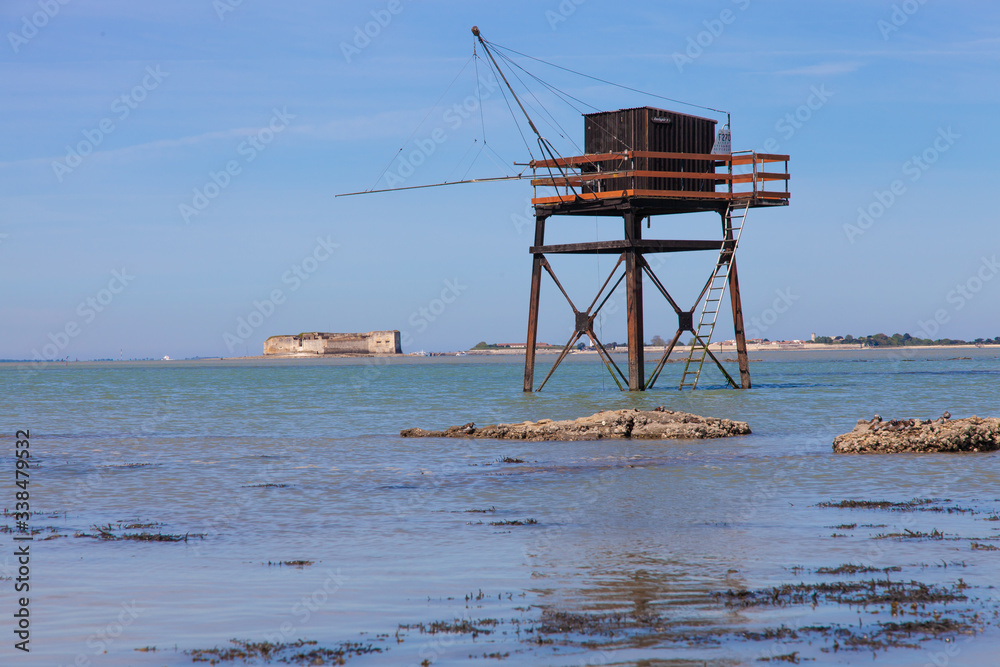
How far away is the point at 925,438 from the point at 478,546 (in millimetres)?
11214

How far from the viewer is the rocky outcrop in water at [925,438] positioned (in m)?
18.4

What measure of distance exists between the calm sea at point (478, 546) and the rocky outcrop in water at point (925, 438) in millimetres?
613

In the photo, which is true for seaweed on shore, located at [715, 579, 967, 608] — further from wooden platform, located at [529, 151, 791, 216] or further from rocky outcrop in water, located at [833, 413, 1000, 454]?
wooden platform, located at [529, 151, 791, 216]

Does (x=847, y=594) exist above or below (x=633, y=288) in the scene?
below

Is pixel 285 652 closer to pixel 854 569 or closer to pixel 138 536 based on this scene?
pixel 854 569

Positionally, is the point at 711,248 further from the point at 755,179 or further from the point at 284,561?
the point at 284,561

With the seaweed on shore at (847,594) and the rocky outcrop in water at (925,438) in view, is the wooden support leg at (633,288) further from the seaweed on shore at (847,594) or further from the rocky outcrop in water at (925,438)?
the seaweed on shore at (847,594)

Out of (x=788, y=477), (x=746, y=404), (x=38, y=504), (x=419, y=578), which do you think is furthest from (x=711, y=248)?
(x=419, y=578)

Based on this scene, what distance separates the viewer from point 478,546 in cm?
1064

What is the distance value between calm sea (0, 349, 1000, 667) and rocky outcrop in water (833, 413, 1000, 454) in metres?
0.61

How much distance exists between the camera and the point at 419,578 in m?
9.16

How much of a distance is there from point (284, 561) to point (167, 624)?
2372mm

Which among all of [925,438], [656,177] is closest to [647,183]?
[656,177]

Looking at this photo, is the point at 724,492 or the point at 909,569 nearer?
the point at 909,569
